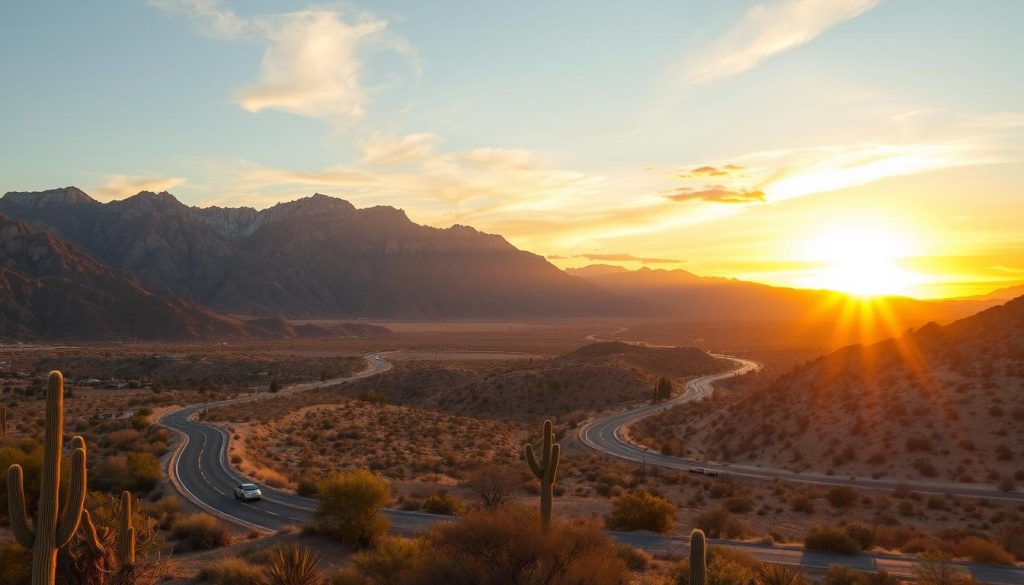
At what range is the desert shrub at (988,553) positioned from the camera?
68.3ft

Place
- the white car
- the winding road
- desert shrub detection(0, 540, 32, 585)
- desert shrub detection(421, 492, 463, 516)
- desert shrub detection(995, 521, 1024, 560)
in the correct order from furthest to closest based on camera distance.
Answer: the white car
desert shrub detection(421, 492, 463, 516)
desert shrub detection(995, 521, 1024, 560)
the winding road
desert shrub detection(0, 540, 32, 585)

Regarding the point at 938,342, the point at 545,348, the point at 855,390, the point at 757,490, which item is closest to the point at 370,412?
the point at 757,490

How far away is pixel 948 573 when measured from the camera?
56.9ft

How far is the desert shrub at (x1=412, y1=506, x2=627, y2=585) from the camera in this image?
13.7 m

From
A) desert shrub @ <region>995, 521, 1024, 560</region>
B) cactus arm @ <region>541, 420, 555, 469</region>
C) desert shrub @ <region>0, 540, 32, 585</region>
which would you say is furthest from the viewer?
desert shrub @ <region>995, 521, 1024, 560</region>

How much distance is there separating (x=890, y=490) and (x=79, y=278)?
622 ft

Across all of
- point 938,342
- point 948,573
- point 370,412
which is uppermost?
point 938,342

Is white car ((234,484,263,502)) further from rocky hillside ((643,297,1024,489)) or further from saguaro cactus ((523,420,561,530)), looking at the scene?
rocky hillside ((643,297,1024,489))

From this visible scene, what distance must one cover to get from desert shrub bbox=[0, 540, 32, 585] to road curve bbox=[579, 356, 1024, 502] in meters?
34.8

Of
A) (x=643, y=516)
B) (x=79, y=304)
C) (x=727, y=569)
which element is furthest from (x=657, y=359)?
(x=79, y=304)

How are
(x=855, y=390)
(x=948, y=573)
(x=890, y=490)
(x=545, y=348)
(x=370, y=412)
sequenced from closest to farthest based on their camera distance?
1. (x=948, y=573)
2. (x=890, y=490)
3. (x=855, y=390)
4. (x=370, y=412)
5. (x=545, y=348)

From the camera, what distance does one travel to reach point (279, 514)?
29453mm

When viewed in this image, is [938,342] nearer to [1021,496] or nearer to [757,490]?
[1021,496]

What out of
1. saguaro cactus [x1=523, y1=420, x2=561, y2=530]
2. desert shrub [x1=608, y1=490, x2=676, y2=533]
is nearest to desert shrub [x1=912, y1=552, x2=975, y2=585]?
desert shrub [x1=608, y1=490, x2=676, y2=533]
